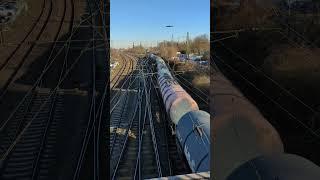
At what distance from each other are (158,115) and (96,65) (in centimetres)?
708

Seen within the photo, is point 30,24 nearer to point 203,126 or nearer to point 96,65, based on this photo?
point 96,65

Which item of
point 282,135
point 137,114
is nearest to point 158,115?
point 137,114

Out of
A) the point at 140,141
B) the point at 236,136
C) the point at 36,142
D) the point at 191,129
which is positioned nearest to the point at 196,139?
the point at 191,129

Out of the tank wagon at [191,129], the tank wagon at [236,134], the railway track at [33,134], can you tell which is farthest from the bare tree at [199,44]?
Result: the railway track at [33,134]

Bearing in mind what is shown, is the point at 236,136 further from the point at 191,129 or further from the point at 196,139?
the point at 191,129

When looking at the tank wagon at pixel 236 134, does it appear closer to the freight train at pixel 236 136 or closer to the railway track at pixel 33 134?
the freight train at pixel 236 136

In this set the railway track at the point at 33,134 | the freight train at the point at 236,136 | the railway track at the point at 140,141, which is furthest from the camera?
the railway track at the point at 140,141

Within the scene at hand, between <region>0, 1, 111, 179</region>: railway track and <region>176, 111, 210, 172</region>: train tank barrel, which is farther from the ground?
<region>0, 1, 111, 179</region>: railway track

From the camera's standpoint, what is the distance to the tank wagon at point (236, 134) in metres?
3.08

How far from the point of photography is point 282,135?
3.21 meters

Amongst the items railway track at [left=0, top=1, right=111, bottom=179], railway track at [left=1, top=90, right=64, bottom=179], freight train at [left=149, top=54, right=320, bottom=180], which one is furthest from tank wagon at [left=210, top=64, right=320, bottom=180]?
railway track at [left=1, top=90, right=64, bottom=179]

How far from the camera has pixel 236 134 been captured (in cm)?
315

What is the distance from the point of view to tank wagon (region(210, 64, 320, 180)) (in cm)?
308

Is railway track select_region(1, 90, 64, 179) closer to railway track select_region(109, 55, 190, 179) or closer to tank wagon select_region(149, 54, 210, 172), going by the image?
railway track select_region(109, 55, 190, 179)
